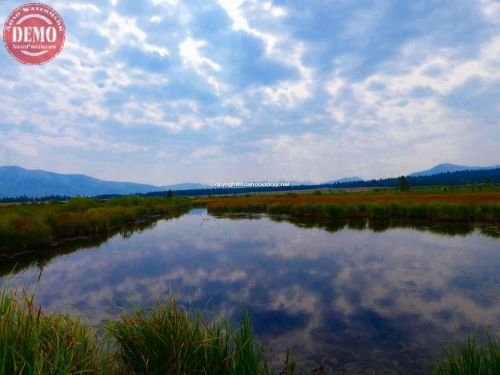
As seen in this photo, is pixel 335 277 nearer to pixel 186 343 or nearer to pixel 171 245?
pixel 186 343

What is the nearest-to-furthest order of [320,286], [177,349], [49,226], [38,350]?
[38,350] → [177,349] → [320,286] → [49,226]

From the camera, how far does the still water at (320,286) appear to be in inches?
308

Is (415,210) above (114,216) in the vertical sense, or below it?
below

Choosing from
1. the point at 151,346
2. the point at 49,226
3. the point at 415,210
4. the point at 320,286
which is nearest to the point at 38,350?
the point at 151,346

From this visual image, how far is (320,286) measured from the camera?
1228cm

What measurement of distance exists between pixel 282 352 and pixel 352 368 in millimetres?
1626

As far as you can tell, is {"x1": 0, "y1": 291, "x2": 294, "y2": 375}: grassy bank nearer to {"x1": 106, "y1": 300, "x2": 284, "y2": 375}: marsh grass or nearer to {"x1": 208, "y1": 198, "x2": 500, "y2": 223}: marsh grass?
{"x1": 106, "y1": 300, "x2": 284, "y2": 375}: marsh grass

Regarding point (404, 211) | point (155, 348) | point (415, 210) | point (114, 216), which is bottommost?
point (404, 211)

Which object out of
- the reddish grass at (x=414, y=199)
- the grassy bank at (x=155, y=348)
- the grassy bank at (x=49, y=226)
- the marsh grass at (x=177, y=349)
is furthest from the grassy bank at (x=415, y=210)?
the marsh grass at (x=177, y=349)

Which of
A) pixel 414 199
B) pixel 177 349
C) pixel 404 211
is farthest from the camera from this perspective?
pixel 414 199

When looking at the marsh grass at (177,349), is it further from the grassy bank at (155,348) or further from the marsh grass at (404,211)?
the marsh grass at (404,211)

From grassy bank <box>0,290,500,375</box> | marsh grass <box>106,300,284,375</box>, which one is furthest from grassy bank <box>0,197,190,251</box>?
marsh grass <box>106,300,284,375</box>

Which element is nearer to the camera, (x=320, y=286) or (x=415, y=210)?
(x=320, y=286)

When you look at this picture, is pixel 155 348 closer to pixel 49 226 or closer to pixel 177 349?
pixel 177 349
